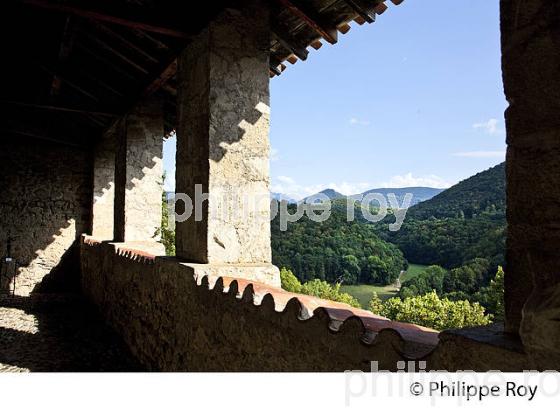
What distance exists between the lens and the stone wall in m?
8.78

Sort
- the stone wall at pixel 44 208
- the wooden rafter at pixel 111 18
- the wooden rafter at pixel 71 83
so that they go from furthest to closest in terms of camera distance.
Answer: the stone wall at pixel 44 208
the wooden rafter at pixel 71 83
the wooden rafter at pixel 111 18

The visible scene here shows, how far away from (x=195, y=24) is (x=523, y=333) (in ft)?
10.3

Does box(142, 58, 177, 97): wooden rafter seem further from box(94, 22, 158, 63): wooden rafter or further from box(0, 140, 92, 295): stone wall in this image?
box(0, 140, 92, 295): stone wall

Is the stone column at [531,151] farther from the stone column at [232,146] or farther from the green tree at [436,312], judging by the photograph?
the green tree at [436,312]

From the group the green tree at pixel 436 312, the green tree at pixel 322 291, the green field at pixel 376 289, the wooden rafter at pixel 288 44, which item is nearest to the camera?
the wooden rafter at pixel 288 44

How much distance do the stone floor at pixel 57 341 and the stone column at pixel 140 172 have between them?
4.19 feet

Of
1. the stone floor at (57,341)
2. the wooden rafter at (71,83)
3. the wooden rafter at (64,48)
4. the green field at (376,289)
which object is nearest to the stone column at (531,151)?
the stone floor at (57,341)

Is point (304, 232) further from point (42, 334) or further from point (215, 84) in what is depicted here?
point (215, 84)

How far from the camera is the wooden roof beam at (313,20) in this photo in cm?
307

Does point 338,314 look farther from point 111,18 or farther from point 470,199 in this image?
point 470,199

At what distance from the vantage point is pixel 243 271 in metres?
3.08

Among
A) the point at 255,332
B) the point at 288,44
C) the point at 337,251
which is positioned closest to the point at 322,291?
the point at 337,251

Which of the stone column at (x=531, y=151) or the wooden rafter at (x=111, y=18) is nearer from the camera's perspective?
the stone column at (x=531, y=151)

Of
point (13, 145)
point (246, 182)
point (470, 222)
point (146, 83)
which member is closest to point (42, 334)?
point (146, 83)
